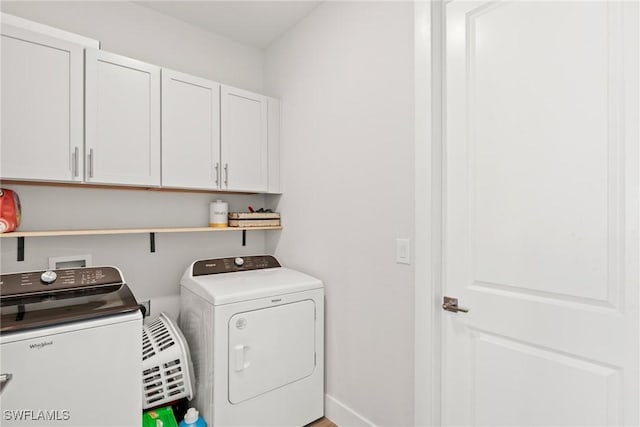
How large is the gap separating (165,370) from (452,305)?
149cm

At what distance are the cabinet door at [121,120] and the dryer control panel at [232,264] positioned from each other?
595mm

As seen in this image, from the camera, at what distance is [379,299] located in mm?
1739

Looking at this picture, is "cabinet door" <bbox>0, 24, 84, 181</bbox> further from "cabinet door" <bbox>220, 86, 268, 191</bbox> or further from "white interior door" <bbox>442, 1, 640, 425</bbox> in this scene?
"white interior door" <bbox>442, 1, 640, 425</bbox>

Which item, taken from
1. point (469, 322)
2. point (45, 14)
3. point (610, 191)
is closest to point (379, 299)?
point (469, 322)

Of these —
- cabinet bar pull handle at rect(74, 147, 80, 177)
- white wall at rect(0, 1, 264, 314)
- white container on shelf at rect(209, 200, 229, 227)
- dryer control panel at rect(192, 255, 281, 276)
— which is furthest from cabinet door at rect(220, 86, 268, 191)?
cabinet bar pull handle at rect(74, 147, 80, 177)

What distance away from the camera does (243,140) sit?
2.27 m

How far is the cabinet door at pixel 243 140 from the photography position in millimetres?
→ 2184

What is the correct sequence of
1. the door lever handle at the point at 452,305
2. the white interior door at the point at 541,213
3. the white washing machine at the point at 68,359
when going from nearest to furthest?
1. the white interior door at the point at 541,213
2. the white washing machine at the point at 68,359
3. the door lever handle at the point at 452,305

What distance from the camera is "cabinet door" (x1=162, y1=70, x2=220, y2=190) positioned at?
1.95 meters

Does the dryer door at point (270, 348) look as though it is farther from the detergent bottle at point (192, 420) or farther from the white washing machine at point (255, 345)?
the detergent bottle at point (192, 420)

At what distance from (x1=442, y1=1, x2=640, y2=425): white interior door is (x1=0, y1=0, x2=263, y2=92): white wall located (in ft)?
5.41

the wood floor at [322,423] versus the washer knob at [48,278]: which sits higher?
the washer knob at [48,278]

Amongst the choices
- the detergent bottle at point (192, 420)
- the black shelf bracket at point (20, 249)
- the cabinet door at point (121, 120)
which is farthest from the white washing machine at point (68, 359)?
the cabinet door at point (121, 120)

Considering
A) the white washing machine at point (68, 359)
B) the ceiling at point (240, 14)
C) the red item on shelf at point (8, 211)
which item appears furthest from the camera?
the ceiling at point (240, 14)
